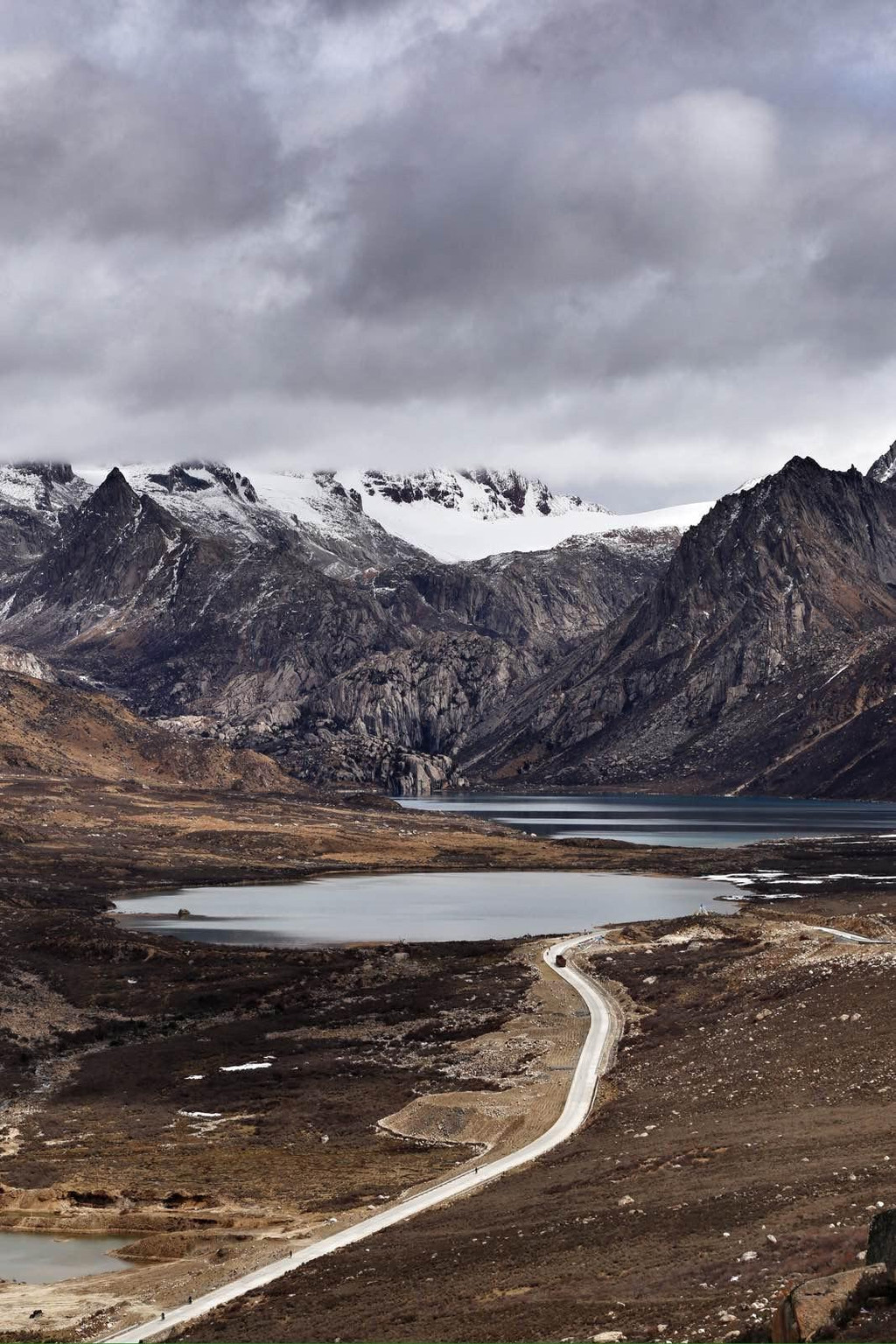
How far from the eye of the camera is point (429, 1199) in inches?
1922

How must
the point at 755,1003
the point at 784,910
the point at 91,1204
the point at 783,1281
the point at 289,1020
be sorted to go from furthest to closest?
1. the point at 784,910
2. the point at 289,1020
3. the point at 755,1003
4. the point at 91,1204
5. the point at 783,1281

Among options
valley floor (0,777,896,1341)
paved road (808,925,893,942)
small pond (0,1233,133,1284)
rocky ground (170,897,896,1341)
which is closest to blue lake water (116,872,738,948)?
valley floor (0,777,896,1341)

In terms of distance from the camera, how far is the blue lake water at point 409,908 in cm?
13688

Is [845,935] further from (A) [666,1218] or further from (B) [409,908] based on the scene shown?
(A) [666,1218]

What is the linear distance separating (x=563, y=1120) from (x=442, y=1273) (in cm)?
2540

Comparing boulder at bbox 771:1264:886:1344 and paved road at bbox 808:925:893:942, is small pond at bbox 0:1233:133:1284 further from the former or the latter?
paved road at bbox 808:925:893:942

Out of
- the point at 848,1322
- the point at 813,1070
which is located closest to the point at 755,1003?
the point at 813,1070

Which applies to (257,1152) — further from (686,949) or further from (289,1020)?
(686,949)

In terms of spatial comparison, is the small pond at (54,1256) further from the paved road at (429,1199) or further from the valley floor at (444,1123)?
the paved road at (429,1199)

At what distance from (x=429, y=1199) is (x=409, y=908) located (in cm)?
11410

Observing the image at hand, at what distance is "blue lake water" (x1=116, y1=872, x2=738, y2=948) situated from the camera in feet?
449

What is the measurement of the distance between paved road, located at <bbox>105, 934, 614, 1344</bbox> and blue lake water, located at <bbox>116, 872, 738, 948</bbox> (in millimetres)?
55062

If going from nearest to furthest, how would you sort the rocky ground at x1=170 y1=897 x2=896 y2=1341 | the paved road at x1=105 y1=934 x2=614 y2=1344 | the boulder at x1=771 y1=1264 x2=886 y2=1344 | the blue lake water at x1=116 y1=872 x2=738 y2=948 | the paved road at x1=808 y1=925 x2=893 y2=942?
the boulder at x1=771 y1=1264 x2=886 y2=1344
the rocky ground at x1=170 y1=897 x2=896 y2=1341
the paved road at x1=105 y1=934 x2=614 y2=1344
the paved road at x1=808 y1=925 x2=893 y2=942
the blue lake water at x1=116 y1=872 x2=738 y2=948

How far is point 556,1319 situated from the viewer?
3105 cm
